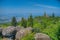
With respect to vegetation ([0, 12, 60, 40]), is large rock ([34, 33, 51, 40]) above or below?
below

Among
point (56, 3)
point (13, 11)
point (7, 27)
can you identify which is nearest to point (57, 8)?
point (56, 3)

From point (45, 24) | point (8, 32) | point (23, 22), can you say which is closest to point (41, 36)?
point (45, 24)

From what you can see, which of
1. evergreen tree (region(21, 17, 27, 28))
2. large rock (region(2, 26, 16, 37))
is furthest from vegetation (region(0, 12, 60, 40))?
large rock (region(2, 26, 16, 37))

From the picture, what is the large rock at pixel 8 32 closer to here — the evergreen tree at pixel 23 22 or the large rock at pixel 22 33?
the large rock at pixel 22 33

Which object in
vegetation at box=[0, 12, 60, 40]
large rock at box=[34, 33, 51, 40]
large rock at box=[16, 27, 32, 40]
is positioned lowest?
large rock at box=[34, 33, 51, 40]

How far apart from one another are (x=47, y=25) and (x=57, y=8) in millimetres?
404

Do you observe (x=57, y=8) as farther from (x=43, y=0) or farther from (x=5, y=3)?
(x=5, y=3)

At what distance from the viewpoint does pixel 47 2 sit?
2906 mm

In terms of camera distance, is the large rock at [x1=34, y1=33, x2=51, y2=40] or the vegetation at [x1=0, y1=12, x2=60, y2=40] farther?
the vegetation at [x1=0, y1=12, x2=60, y2=40]

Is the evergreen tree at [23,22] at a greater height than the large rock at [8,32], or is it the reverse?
the evergreen tree at [23,22]

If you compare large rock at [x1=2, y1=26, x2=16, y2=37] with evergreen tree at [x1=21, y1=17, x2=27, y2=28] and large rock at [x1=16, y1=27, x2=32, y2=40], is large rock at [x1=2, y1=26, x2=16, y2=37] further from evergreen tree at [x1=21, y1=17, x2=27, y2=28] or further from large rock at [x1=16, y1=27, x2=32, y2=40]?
evergreen tree at [x1=21, y1=17, x2=27, y2=28]

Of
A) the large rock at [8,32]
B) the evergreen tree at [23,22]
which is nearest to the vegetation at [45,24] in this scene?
the evergreen tree at [23,22]

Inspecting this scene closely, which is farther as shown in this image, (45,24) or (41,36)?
(45,24)

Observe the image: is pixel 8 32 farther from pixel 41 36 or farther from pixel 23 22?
pixel 41 36
